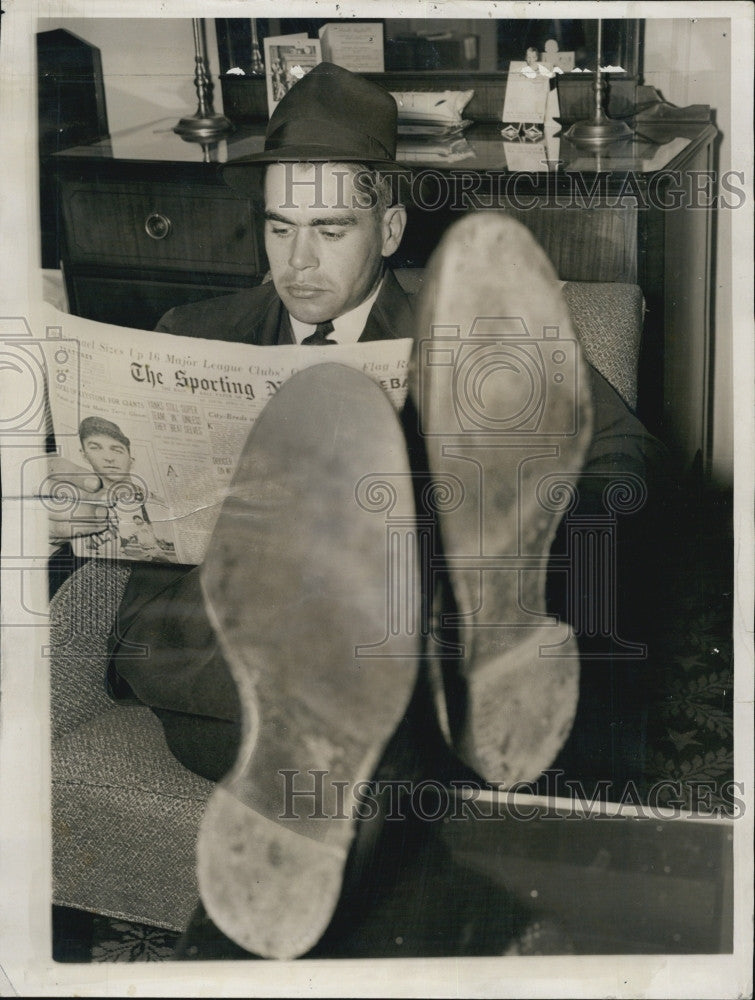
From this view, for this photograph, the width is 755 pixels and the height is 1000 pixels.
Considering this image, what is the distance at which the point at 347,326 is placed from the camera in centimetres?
115

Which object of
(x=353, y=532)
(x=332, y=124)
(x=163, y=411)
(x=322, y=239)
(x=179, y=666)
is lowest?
(x=179, y=666)

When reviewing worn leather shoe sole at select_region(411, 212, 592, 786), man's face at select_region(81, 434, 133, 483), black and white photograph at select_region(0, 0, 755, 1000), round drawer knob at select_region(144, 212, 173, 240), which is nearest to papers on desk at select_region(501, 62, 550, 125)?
black and white photograph at select_region(0, 0, 755, 1000)

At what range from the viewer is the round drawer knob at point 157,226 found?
3.78 feet

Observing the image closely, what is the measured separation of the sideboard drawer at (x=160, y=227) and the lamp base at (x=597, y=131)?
0.35m

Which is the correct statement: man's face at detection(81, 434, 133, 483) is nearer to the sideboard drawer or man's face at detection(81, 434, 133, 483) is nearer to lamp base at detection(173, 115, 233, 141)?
the sideboard drawer

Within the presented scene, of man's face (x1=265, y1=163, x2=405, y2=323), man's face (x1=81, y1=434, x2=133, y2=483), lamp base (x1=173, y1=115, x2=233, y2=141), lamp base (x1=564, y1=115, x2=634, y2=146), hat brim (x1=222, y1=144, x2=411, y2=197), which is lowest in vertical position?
man's face (x1=81, y1=434, x2=133, y2=483)

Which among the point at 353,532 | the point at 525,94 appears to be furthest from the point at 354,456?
the point at 525,94

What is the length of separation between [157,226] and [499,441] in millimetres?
425

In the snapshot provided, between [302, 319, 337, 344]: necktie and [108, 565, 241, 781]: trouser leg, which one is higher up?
[302, 319, 337, 344]: necktie

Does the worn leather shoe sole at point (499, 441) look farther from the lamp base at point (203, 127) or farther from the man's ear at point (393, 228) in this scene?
the lamp base at point (203, 127)

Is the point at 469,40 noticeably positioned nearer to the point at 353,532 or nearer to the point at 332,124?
the point at 332,124

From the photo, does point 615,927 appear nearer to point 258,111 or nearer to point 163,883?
point 163,883

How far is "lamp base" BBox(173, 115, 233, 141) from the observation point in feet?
3.75

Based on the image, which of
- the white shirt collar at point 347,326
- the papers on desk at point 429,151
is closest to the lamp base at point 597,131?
the papers on desk at point 429,151
